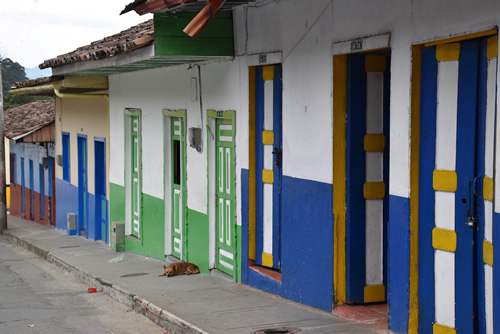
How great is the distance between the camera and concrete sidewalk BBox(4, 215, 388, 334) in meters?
7.23

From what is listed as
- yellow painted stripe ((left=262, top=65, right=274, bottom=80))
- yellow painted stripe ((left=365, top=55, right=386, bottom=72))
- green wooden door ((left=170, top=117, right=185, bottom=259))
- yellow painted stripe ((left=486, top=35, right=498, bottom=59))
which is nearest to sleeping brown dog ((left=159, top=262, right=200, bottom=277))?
green wooden door ((left=170, top=117, right=185, bottom=259))

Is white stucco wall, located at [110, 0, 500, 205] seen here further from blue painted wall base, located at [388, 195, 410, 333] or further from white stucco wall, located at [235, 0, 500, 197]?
blue painted wall base, located at [388, 195, 410, 333]

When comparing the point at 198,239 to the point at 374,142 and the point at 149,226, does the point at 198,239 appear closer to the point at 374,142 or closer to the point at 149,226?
the point at 149,226

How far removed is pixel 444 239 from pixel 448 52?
137cm

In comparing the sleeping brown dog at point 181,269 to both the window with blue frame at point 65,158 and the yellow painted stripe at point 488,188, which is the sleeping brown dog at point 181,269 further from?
the window with blue frame at point 65,158

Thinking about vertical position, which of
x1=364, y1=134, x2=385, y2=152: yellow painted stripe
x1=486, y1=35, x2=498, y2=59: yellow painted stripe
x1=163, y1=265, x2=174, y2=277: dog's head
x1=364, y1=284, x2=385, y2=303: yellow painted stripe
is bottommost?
x1=163, y1=265, x2=174, y2=277: dog's head

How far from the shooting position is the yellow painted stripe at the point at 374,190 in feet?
24.2

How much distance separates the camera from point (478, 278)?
5695 millimetres

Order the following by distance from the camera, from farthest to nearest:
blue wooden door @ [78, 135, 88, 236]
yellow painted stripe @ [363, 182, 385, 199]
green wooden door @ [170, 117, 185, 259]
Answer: blue wooden door @ [78, 135, 88, 236] < green wooden door @ [170, 117, 185, 259] < yellow painted stripe @ [363, 182, 385, 199]

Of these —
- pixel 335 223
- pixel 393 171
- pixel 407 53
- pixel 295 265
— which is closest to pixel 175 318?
pixel 295 265

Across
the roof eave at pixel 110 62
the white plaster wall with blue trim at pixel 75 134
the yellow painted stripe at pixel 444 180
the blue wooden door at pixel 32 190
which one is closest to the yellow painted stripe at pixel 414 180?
the yellow painted stripe at pixel 444 180

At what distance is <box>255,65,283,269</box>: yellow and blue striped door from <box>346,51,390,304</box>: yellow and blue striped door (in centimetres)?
143

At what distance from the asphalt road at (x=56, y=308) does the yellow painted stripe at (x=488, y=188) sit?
380 centimetres

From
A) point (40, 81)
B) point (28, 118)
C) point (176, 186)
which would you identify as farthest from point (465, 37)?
point (28, 118)
